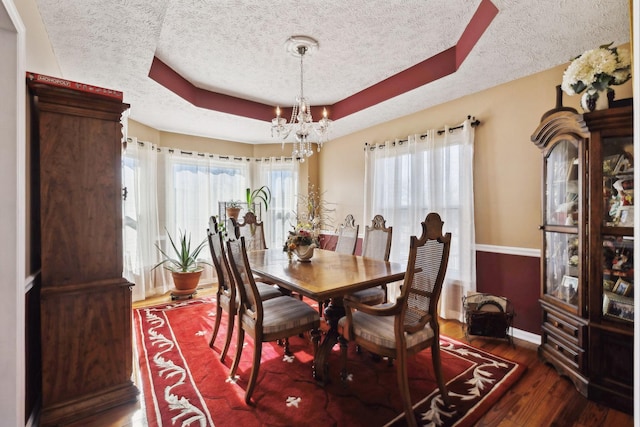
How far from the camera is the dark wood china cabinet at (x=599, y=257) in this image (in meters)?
1.79

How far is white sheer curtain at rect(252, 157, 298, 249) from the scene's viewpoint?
5.12 m

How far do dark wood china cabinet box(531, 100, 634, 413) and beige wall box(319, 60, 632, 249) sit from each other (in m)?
0.51

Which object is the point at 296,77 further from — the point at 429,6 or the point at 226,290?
the point at 226,290

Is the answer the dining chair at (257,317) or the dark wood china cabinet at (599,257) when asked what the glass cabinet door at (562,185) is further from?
the dining chair at (257,317)

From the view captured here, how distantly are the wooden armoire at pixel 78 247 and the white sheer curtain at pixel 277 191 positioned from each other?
10.9ft

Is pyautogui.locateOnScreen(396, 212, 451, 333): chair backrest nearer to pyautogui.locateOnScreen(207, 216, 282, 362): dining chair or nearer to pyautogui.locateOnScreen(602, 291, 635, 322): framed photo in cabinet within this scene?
pyautogui.locateOnScreen(602, 291, 635, 322): framed photo in cabinet

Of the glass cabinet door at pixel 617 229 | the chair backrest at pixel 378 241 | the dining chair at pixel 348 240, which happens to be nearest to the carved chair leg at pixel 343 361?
the chair backrest at pixel 378 241

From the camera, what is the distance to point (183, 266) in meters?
4.04

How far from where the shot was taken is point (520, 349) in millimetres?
2523

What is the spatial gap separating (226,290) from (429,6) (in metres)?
2.72

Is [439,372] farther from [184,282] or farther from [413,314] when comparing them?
[184,282]

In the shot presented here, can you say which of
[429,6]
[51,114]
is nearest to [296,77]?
[429,6]

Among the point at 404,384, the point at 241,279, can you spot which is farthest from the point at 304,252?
the point at 404,384

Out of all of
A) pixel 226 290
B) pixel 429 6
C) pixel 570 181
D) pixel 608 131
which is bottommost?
pixel 226 290
